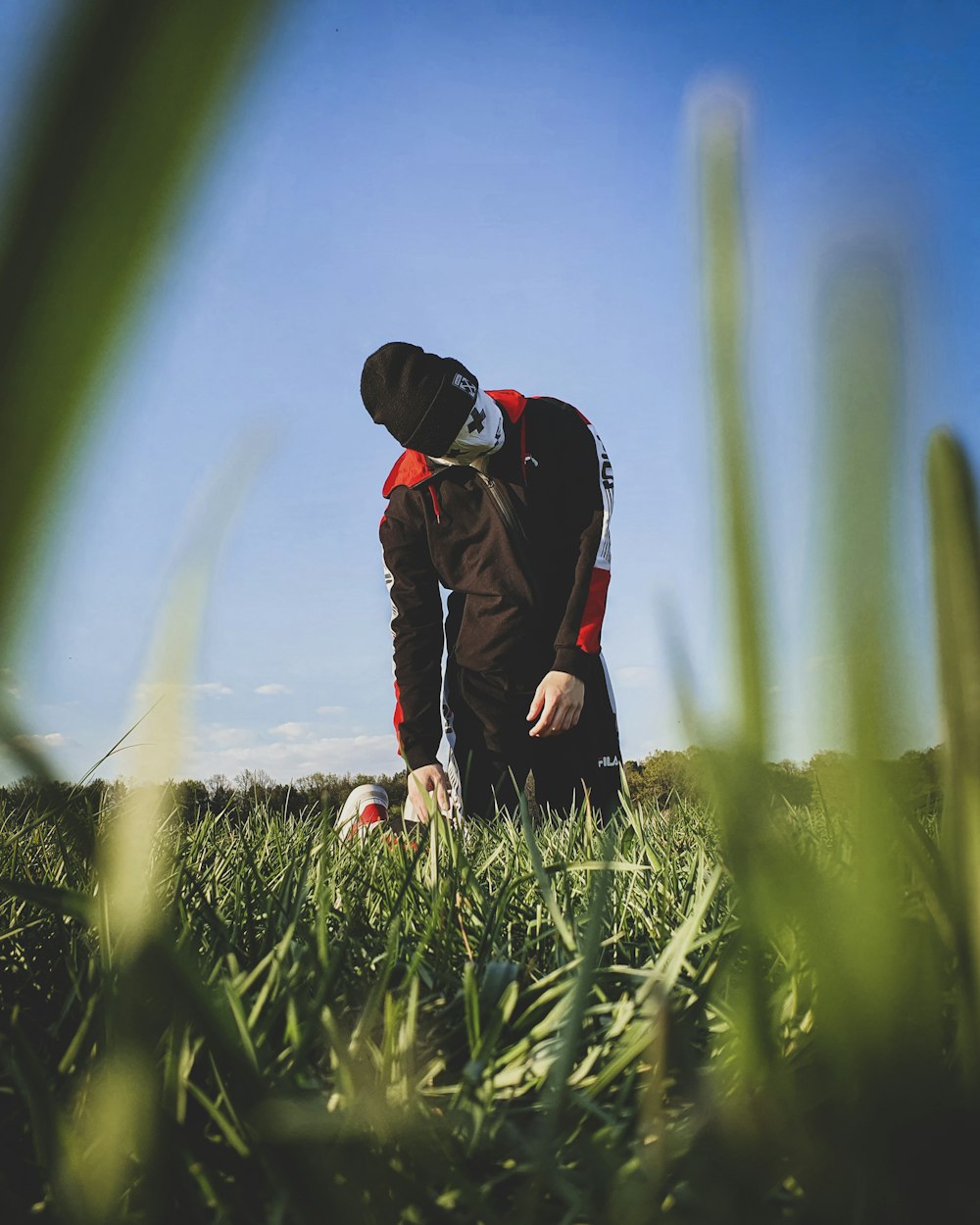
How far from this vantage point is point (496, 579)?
3.49 meters

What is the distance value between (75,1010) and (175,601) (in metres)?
0.59

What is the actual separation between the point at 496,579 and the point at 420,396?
79 centimetres

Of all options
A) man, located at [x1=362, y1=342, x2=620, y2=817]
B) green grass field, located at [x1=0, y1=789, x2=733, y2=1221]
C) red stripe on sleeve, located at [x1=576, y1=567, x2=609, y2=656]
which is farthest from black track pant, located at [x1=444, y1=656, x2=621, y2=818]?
green grass field, located at [x1=0, y1=789, x2=733, y2=1221]

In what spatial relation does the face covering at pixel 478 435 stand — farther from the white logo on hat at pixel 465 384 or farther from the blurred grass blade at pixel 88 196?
the blurred grass blade at pixel 88 196

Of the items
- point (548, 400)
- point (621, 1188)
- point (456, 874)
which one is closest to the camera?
point (621, 1188)

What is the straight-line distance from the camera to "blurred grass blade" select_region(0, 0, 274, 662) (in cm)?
13

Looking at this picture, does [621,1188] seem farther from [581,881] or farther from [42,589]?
[581,881]

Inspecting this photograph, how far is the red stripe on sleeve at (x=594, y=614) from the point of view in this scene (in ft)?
10.6

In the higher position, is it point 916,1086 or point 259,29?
point 259,29

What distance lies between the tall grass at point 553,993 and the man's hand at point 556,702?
234 cm

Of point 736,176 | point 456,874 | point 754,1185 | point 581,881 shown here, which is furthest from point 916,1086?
point 581,881

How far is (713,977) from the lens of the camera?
55 centimetres

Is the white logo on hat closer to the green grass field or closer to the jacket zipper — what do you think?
the jacket zipper

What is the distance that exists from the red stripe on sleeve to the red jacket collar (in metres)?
0.81
